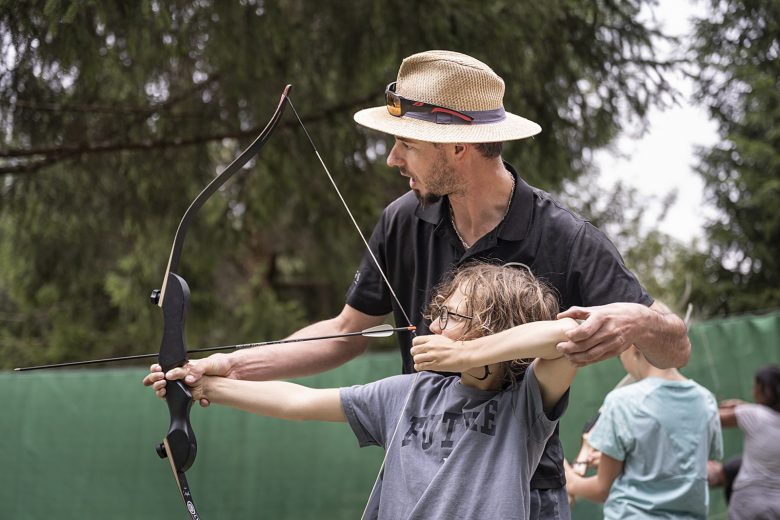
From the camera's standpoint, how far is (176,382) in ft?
7.74

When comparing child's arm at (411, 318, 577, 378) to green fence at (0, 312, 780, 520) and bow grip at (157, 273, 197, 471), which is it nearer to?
bow grip at (157, 273, 197, 471)

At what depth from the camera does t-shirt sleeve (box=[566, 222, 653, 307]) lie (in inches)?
91.0

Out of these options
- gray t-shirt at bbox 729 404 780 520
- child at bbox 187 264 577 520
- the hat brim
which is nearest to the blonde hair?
child at bbox 187 264 577 520

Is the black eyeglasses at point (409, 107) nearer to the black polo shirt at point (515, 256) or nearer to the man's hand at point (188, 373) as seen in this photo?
the black polo shirt at point (515, 256)

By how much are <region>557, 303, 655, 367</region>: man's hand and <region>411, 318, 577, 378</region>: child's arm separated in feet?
0.10

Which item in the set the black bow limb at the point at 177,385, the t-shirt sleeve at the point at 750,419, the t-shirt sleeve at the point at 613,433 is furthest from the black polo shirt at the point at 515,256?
the t-shirt sleeve at the point at 750,419

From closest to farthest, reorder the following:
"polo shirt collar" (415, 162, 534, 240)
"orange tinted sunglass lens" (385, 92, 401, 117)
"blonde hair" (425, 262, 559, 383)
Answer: "blonde hair" (425, 262, 559, 383)
"polo shirt collar" (415, 162, 534, 240)
"orange tinted sunglass lens" (385, 92, 401, 117)

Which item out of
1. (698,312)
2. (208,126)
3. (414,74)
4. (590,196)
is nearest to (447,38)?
(208,126)

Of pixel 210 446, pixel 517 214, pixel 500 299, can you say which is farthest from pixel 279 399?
pixel 210 446

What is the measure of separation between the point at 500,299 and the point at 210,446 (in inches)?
159

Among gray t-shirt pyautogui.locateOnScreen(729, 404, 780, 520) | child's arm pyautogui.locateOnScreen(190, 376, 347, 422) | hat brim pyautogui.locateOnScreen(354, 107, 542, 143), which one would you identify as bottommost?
gray t-shirt pyautogui.locateOnScreen(729, 404, 780, 520)

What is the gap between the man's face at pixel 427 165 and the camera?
2.46m

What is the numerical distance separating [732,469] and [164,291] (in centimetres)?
334

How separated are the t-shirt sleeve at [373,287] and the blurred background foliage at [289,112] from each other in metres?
1.95
